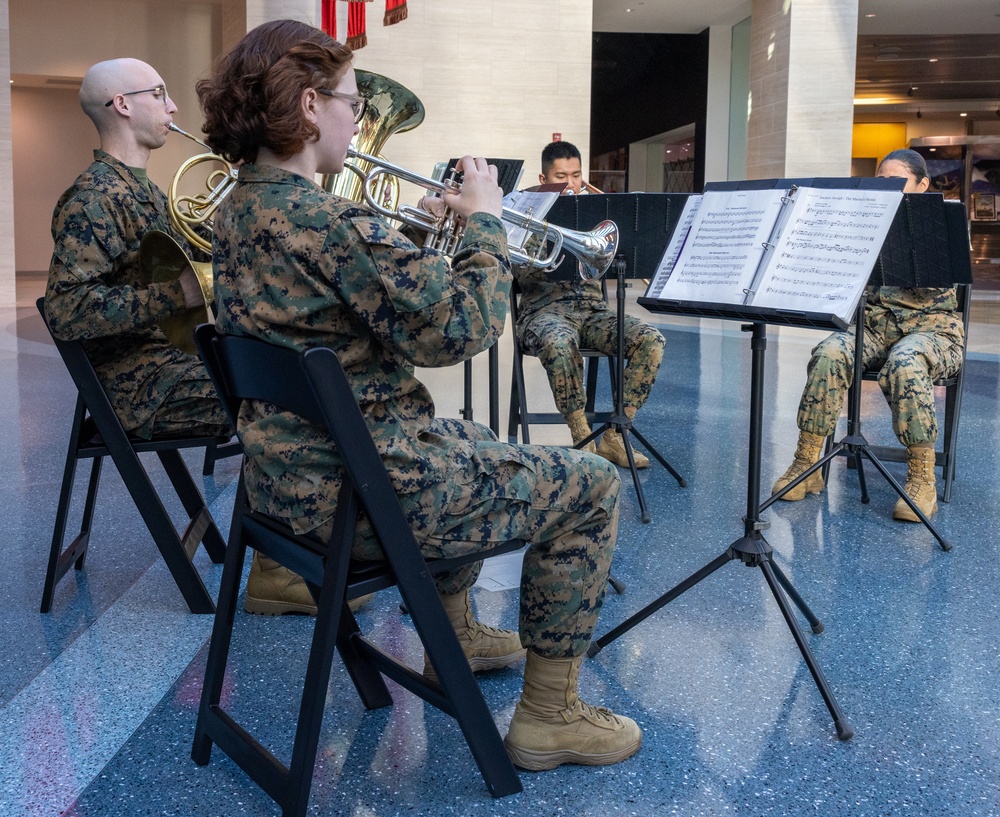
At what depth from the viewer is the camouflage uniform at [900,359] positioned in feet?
10.6

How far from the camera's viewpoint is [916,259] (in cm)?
323

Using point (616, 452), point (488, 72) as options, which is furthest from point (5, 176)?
point (616, 452)

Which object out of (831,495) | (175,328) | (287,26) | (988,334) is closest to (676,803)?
(287,26)

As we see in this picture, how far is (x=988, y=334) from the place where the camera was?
803 cm

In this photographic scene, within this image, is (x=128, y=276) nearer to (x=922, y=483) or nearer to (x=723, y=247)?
(x=723, y=247)

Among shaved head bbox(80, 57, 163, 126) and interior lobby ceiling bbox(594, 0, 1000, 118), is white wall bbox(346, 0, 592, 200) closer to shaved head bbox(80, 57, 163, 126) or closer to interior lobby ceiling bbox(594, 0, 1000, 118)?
interior lobby ceiling bbox(594, 0, 1000, 118)

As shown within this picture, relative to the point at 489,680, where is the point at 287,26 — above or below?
above

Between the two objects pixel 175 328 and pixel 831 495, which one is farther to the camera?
pixel 831 495

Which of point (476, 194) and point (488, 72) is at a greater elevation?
point (488, 72)

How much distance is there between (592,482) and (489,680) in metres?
0.65

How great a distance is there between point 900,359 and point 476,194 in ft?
6.96

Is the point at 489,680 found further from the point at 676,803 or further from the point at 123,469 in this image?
the point at 123,469

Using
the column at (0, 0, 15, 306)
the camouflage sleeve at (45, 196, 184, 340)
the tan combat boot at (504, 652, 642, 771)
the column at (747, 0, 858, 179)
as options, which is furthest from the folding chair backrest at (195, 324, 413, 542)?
the column at (747, 0, 858, 179)

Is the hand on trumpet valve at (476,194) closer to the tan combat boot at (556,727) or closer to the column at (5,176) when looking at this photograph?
the tan combat boot at (556,727)
